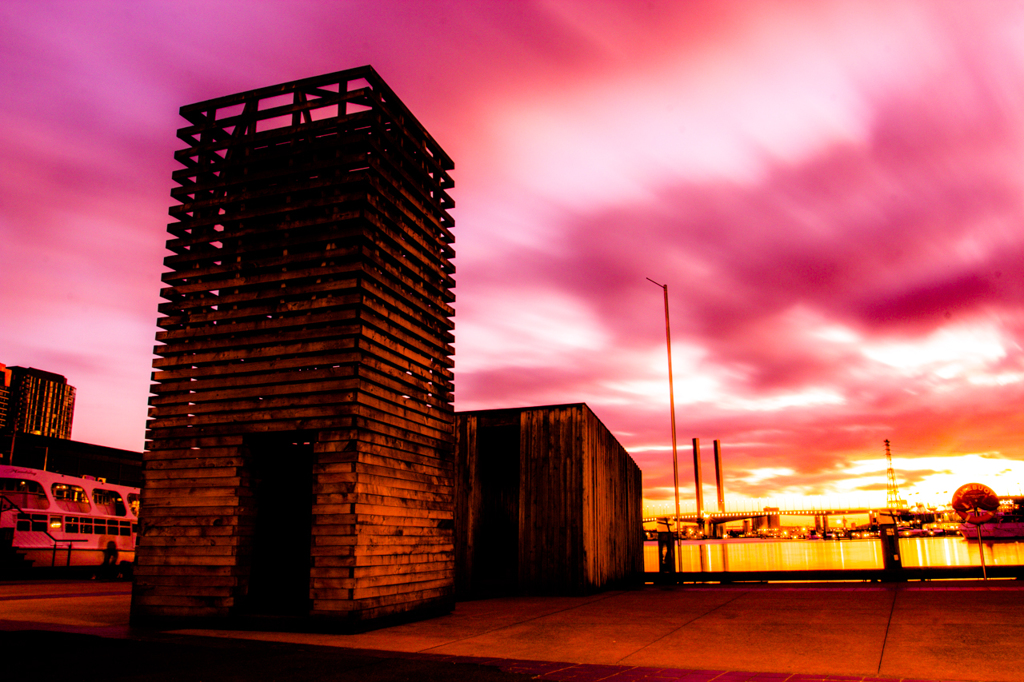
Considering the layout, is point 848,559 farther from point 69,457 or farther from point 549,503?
point 69,457

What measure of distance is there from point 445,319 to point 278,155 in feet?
15.1

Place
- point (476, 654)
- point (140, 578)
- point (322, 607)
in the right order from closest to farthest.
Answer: point (476, 654) → point (322, 607) → point (140, 578)

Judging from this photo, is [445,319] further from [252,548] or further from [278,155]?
[252,548]

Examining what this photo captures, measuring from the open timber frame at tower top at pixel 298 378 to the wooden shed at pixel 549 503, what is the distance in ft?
18.2

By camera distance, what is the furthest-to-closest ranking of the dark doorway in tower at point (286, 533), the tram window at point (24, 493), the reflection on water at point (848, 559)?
the reflection on water at point (848, 559) → the tram window at point (24, 493) → the dark doorway in tower at point (286, 533)

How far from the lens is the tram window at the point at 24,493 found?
108 feet

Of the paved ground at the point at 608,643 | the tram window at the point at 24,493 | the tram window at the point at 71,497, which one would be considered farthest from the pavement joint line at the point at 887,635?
the tram window at the point at 71,497

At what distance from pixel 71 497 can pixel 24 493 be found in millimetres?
5440

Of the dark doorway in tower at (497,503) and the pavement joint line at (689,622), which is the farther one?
the dark doorway in tower at (497,503)

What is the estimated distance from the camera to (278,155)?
12688mm

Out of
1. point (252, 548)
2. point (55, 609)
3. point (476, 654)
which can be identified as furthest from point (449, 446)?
point (55, 609)

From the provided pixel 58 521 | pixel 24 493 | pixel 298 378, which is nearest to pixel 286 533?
pixel 298 378

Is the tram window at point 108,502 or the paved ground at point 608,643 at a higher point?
the tram window at point 108,502

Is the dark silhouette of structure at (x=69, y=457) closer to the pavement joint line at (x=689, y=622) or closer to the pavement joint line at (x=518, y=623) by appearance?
the pavement joint line at (x=518, y=623)
